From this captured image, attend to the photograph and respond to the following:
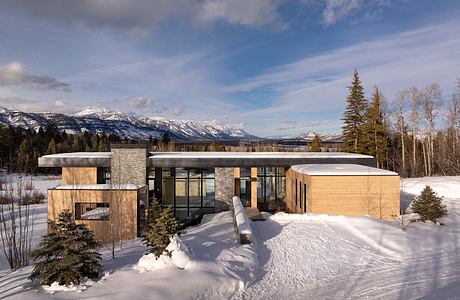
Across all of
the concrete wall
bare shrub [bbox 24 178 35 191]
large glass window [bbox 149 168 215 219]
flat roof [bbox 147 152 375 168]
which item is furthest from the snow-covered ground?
bare shrub [bbox 24 178 35 191]

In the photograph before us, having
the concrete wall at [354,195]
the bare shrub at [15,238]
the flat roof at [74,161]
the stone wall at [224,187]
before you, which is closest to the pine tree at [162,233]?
the bare shrub at [15,238]

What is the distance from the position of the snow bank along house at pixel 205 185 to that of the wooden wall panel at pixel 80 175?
1.9 inches

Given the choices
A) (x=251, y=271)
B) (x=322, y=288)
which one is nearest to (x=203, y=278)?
(x=251, y=271)

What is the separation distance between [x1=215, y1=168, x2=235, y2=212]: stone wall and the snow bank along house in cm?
6

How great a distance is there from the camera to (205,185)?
19.1m

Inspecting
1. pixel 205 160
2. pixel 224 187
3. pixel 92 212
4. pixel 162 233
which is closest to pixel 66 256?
pixel 162 233

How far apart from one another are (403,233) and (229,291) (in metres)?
8.21

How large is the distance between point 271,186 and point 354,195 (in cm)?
599

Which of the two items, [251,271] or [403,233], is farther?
[403,233]

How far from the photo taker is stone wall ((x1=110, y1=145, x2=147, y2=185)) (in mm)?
17172

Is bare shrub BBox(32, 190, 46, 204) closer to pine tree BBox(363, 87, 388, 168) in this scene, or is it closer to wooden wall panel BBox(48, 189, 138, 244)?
wooden wall panel BBox(48, 189, 138, 244)

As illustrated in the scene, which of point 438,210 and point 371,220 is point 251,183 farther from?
point 438,210

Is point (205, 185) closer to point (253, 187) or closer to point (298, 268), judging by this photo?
point (253, 187)

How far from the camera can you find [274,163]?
17984mm
